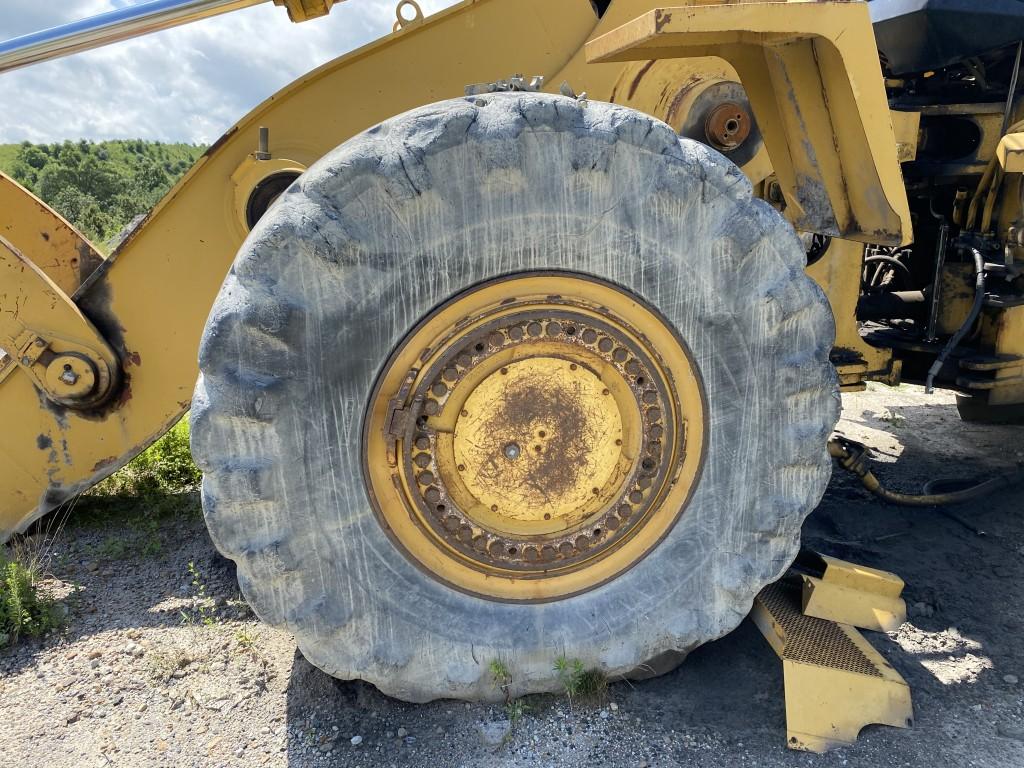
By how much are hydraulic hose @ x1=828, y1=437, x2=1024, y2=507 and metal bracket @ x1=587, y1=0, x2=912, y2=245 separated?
1.52m

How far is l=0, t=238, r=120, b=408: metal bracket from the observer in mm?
2959

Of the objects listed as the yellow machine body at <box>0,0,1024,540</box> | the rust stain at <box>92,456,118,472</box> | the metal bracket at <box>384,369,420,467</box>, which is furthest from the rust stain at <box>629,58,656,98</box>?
the rust stain at <box>92,456,118,472</box>

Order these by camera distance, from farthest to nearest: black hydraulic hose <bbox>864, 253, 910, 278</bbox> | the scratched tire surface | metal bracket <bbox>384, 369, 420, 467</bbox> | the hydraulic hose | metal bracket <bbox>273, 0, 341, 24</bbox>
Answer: black hydraulic hose <bbox>864, 253, 910, 278</bbox> → the hydraulic hose → metal bracket <bbox>273, 0, 341, 24</bbox> → metal bracket <bbox>384, 369, 420, 467</bbox> → the scratched tire surface

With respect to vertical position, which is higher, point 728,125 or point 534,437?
point 728,125

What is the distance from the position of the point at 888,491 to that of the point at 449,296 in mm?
3099

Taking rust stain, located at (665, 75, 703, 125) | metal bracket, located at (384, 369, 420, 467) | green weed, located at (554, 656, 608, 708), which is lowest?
green weed, located at (554, 656, 608, 708)

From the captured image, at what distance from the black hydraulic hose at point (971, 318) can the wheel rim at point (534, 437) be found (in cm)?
205

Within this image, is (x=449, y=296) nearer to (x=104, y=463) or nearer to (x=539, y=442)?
(x=539, y=442)

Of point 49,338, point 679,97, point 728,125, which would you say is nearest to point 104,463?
point 49,338

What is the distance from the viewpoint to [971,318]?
3.59m

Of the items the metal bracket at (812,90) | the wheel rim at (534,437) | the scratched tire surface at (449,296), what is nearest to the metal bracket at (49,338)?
the scratched tire surface at (449,296)

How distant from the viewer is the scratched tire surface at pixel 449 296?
203cm

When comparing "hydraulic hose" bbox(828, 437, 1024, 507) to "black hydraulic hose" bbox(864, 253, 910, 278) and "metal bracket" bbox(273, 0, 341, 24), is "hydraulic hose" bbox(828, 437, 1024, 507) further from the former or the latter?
"metal bracket" bbox(273, 0, 341, 24)

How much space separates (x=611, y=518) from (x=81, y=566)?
238 centimetres
